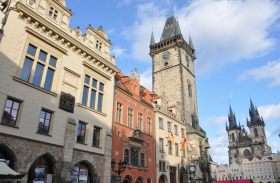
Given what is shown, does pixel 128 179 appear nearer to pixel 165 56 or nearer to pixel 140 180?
pixel 140 180

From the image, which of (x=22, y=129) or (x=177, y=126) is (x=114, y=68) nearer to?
(x=22, y=129)

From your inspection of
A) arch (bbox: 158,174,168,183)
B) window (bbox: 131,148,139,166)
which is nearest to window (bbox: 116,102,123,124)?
window (bbox: 131,148,139,166)

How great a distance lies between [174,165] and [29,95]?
22061 mm

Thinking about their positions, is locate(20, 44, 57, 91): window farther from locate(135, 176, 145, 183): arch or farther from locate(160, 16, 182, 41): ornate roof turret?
locate(160, 16, 182, 41): ornate roof turret

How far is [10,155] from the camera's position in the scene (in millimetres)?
13391

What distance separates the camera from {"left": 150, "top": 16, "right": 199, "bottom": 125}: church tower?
139ft

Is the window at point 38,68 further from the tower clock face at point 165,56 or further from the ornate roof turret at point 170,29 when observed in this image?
the ornate roof turret at point 170,29

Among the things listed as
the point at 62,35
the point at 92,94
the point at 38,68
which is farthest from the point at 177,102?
the point at 38,68

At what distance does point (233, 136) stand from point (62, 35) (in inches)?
5577

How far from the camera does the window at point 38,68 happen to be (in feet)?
50.8

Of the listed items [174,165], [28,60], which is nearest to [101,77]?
[28,60]

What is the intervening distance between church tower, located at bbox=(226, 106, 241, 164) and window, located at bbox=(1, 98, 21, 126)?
136009 mm

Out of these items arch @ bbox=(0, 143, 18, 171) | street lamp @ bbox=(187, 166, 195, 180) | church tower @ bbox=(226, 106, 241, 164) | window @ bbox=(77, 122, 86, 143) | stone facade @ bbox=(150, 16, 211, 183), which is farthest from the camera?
church tower @ bbox=(226, 106, 241, 164)

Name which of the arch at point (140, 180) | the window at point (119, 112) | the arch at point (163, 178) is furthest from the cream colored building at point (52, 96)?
the arch at point (163, 178)
